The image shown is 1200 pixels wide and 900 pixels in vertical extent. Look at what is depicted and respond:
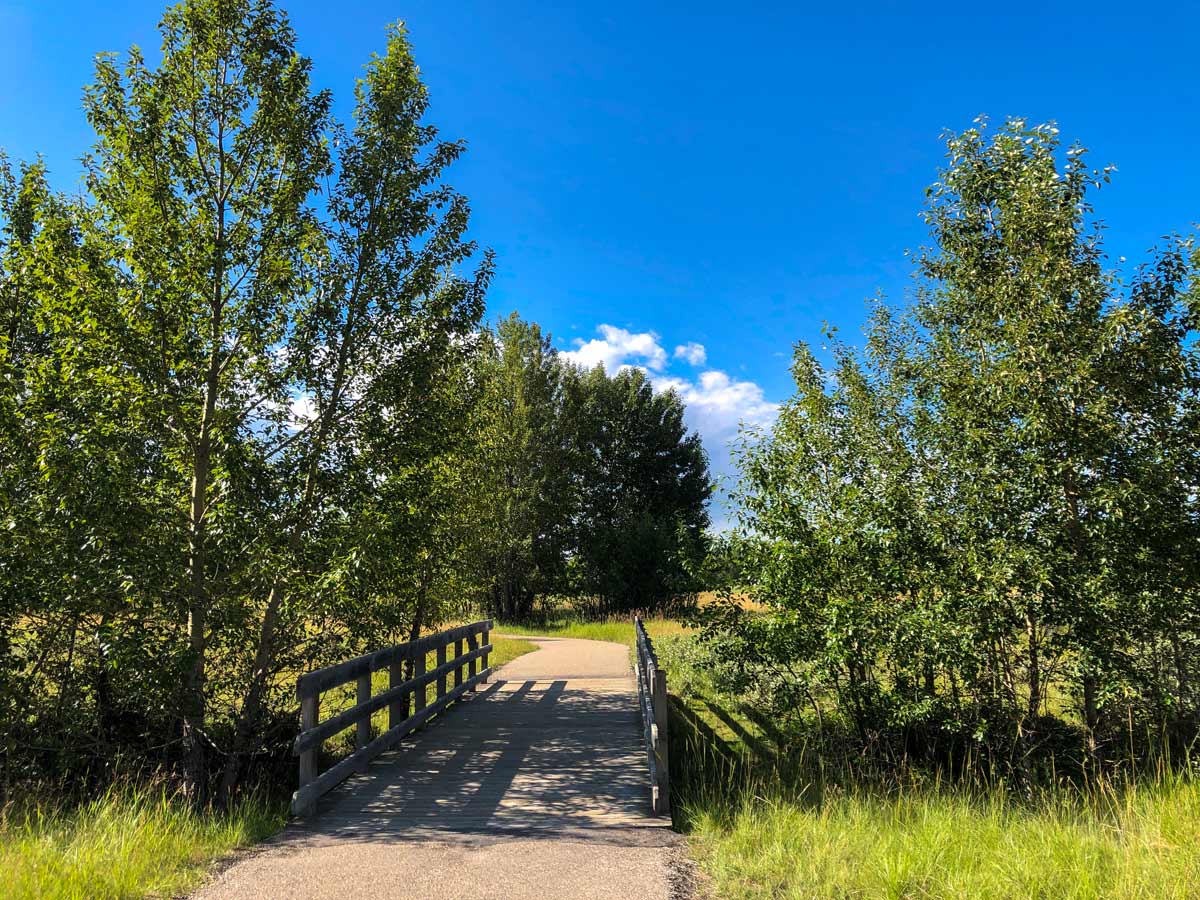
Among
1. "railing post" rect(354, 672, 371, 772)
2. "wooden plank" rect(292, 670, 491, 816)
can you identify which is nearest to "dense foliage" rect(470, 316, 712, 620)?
"wooden plank" rect(292, 670, 491, 816)

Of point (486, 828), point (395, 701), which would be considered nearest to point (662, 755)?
point (486, 828)

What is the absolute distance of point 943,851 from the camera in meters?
4.72

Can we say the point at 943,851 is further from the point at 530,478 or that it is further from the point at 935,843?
the point at 530,478

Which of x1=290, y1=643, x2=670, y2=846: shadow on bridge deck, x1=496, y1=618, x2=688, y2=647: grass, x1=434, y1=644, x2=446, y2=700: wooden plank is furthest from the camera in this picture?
x1=496, y1=618, x2=688, y2=647: grass

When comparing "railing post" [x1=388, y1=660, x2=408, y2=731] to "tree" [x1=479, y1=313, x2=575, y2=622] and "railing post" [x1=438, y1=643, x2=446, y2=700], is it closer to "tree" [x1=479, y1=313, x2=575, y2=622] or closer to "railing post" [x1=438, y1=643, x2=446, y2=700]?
"railing post" [x1=438, y1=643, x2=446, y2=700]

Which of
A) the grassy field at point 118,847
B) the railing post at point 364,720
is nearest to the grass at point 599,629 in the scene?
the railing post at point 364,720

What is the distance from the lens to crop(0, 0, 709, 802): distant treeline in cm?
709

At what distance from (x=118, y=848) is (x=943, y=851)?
207 inches

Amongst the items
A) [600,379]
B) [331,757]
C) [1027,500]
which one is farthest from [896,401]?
[600,379]

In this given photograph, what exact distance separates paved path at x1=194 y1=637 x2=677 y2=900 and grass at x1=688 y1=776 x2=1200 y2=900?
0.51 meters

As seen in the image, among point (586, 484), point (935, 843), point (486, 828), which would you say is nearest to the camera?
point (935, 843)

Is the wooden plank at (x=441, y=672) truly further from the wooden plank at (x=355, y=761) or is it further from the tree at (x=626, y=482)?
the tree at (x=626, y=482)

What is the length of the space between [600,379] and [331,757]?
35.1 m

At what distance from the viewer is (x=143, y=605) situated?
7094mm
